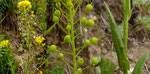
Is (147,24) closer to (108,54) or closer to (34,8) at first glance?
(108,54)

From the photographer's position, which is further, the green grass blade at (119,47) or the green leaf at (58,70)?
the green leaf at (58,70)

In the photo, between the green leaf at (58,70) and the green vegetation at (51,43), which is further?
the green leaf at (58,70)

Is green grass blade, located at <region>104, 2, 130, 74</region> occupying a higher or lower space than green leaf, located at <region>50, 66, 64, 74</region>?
higher

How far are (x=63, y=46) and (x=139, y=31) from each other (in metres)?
0.74

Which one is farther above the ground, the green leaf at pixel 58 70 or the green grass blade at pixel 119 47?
the green grass blade at pixel 119 47

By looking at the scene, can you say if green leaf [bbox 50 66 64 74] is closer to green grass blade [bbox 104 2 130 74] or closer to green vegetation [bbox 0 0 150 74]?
green vegetation [bbox 0 0 150 74]

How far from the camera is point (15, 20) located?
1.71 meters

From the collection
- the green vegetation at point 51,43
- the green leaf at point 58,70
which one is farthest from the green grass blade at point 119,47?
the green leaf at point 58,70

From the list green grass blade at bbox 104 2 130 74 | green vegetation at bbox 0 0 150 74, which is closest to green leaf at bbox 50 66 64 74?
green vegetation at bbox 0 0 150 74

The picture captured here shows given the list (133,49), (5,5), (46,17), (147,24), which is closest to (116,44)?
(133,49)

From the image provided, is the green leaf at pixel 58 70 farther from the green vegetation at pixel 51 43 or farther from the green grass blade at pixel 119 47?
the green grass blade at pixel 119 47

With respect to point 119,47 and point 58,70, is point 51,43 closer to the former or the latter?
point 58,70

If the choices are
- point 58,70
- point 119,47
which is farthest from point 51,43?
point 119,47

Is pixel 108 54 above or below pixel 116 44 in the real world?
below
